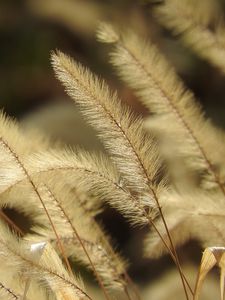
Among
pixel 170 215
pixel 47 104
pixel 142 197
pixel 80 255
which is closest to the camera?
pixel 142 197

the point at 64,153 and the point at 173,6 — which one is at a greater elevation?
the point at 173,6

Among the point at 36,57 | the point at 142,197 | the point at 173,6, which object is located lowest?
the point at 36,57

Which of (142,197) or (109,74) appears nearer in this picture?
(142,197)

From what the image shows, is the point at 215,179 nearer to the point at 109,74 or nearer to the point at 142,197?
the point at 142,197

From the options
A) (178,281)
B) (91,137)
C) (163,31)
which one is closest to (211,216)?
(178,281)

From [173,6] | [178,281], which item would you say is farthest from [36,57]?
[173,6]

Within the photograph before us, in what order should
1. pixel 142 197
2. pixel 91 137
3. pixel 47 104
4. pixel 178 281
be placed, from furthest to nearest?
pixel 47 104 → pixel 91 137 → pixel 178 281 → pixel 142 197
